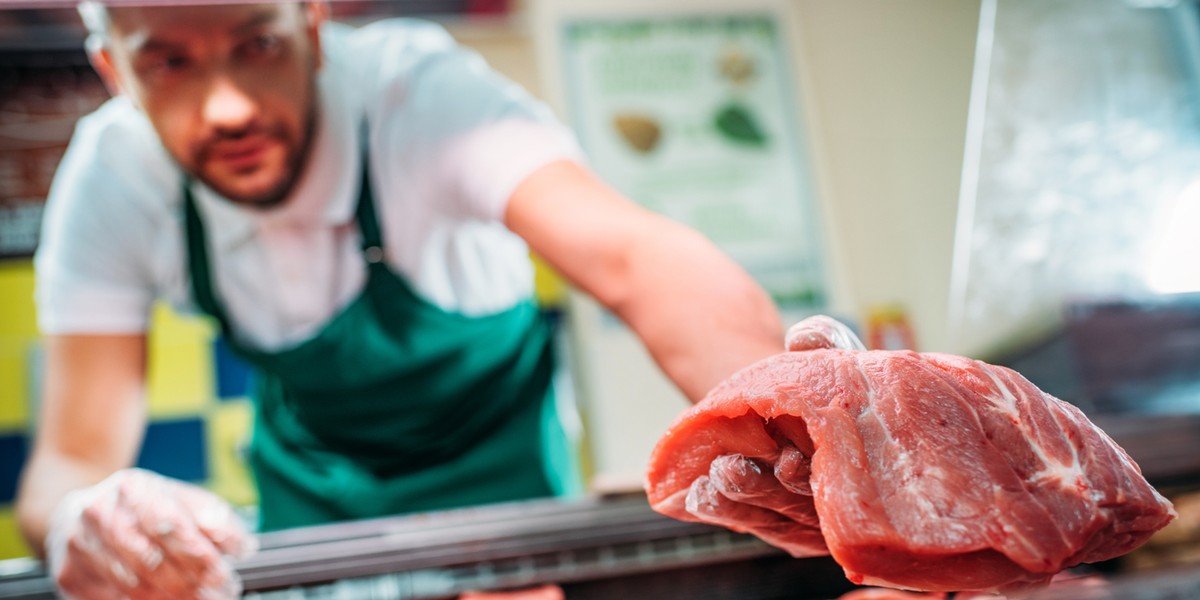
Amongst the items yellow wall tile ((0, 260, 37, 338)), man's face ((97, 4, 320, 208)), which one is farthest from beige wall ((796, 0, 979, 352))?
yellow wall tile ((0, 260, 37, 338))

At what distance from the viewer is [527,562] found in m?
1.55

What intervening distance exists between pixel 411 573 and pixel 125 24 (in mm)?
1224

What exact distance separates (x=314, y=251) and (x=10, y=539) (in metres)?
0.89

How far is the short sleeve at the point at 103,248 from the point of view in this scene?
2.01 meters

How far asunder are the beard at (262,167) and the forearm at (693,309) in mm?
946

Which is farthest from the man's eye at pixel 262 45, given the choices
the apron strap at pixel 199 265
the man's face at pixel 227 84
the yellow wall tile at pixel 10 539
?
the yellow wall tile at pixel 10 539

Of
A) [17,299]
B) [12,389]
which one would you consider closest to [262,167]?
[17,299]

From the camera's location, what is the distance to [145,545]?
4.24 feet

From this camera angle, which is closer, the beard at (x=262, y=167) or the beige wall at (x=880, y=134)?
the beard at (x=262, y=167)

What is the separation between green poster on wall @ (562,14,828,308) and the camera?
2699mm

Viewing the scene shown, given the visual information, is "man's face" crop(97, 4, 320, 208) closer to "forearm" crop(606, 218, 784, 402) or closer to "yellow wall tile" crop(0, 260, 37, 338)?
"yellow wall tile" crop(0, 260, 37, 338)

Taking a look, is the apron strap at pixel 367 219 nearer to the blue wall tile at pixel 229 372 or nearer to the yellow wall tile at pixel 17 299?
the blue wall tile at pixel 229 372

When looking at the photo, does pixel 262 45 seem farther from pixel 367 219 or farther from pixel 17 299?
pixel 17 299

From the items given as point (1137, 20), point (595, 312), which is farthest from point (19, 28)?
point (1137, 20)
